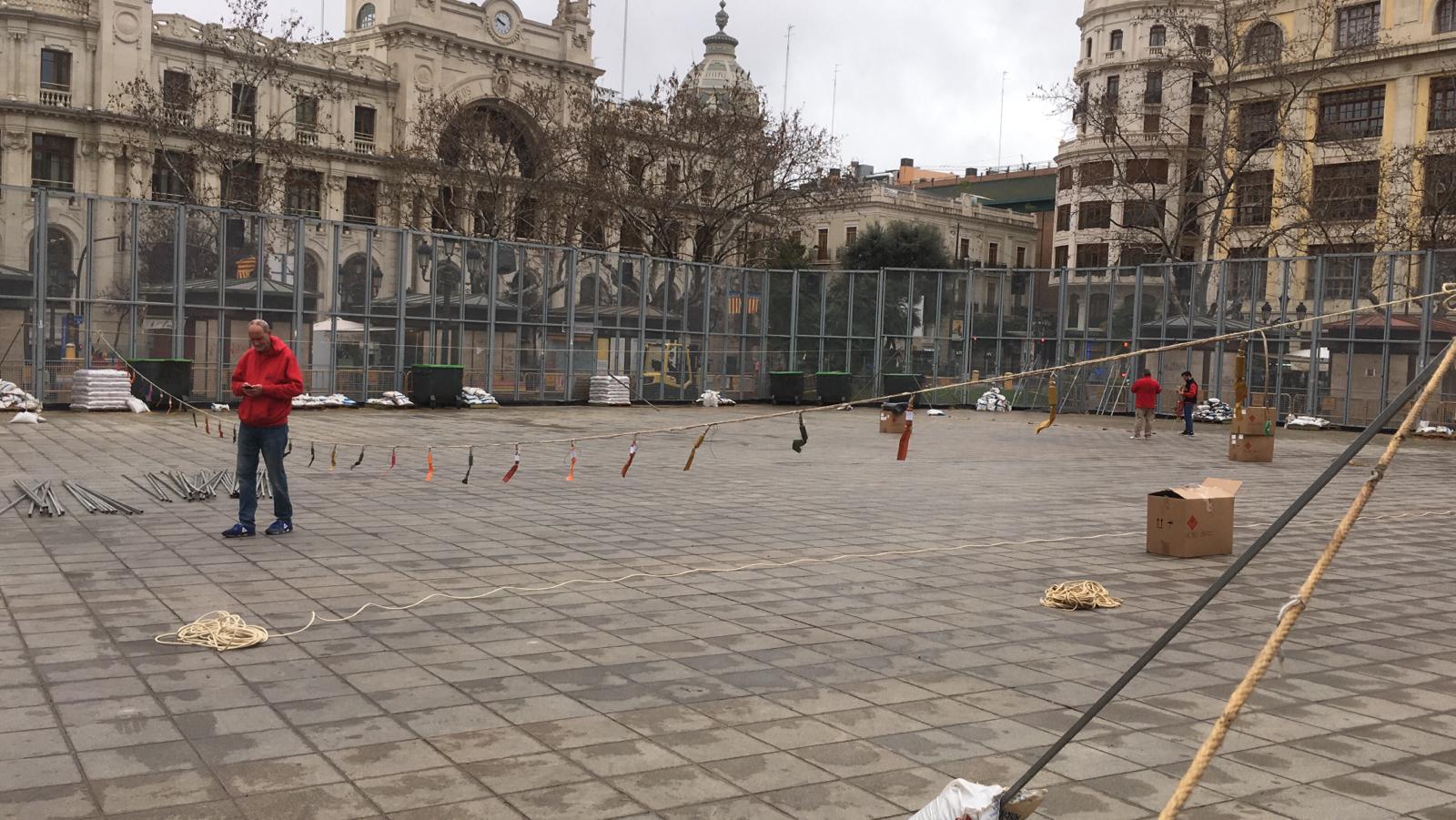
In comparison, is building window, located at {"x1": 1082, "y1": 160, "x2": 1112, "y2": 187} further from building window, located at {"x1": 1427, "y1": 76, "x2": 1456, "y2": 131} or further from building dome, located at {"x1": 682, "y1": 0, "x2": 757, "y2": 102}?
building dome, located at {"x1": 682, "y1": 0, "x2": 757, "y2": 102}

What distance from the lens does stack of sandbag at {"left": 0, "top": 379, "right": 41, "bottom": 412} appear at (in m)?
25.1

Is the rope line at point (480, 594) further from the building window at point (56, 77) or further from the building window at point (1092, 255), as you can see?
the building window at point (1092, 255)

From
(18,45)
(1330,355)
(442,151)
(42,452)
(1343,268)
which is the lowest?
(42,452)

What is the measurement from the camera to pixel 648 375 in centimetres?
3891

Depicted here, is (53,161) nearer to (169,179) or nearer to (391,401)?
(169,179)

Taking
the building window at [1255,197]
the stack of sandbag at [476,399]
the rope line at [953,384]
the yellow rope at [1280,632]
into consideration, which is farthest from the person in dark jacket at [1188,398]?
the yellow rope at [1280,632]

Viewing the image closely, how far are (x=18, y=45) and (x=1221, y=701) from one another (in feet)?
192

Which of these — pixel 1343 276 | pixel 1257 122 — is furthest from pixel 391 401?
pixel 1257 122

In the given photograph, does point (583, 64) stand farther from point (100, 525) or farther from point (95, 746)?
point (95, 746)

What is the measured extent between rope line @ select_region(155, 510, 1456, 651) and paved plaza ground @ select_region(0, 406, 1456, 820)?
0.12 meters

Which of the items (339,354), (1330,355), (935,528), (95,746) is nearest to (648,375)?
(339,354)

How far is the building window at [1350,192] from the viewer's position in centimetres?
4494

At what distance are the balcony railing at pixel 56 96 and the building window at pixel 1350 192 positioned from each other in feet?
164

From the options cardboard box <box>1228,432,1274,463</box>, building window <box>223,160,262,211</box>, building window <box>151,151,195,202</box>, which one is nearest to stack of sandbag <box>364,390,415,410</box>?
building window <box>223,160,262,211</box>
